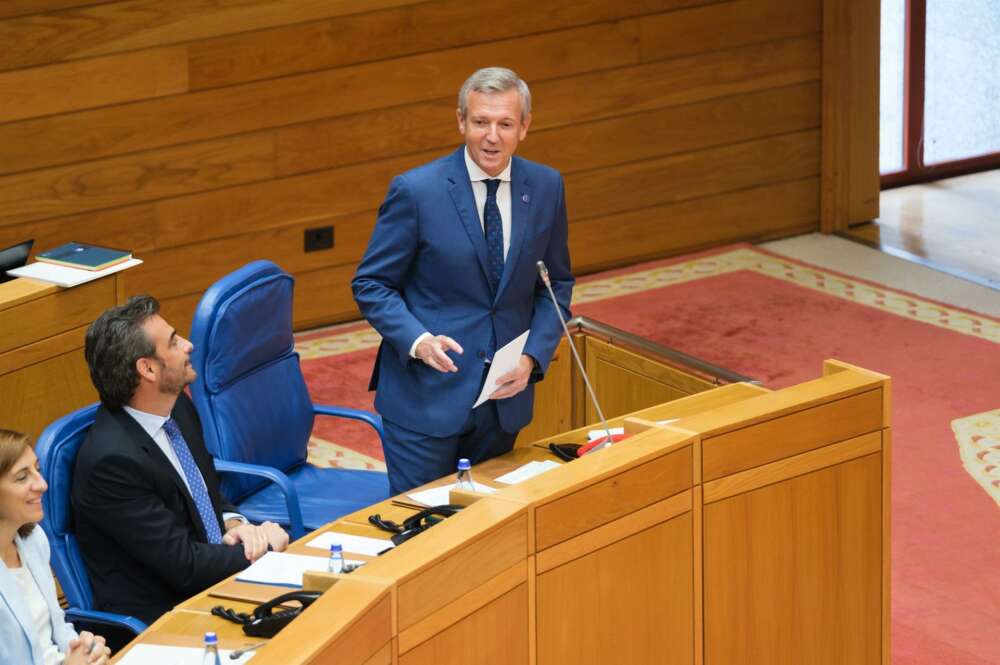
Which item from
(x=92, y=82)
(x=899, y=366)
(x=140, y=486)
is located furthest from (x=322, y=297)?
(x=140, y=486)

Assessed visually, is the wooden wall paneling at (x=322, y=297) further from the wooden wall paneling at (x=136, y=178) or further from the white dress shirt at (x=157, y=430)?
the white dress shirt at (x=157, y=430)

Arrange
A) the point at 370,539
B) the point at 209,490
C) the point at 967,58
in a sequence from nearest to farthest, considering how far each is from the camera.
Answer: the point at 370,539 → the point at 209,490 → the point at 967,58

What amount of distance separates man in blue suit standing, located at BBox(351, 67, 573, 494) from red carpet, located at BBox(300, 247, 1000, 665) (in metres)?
1.46

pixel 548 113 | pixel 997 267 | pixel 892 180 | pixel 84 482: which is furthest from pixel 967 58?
pixel 84 482

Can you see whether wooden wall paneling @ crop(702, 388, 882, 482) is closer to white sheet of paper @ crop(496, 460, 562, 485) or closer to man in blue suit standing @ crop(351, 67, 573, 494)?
white sheet of paper @ crop(496, 460, 562, 485)

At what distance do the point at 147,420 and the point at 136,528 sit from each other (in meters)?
0.26

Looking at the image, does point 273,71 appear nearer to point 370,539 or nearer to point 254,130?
point 254,130

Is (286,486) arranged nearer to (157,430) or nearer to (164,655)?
(157,430)

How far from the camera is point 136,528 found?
3.68m

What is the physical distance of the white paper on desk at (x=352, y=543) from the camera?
361 centimetres

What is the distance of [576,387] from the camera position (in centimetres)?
530

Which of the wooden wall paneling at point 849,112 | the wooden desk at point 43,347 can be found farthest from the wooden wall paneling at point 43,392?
the wooden wall paneling at point 849,112

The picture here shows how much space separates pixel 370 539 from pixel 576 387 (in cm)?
173

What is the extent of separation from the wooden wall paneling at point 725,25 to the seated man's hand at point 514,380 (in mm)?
4176
